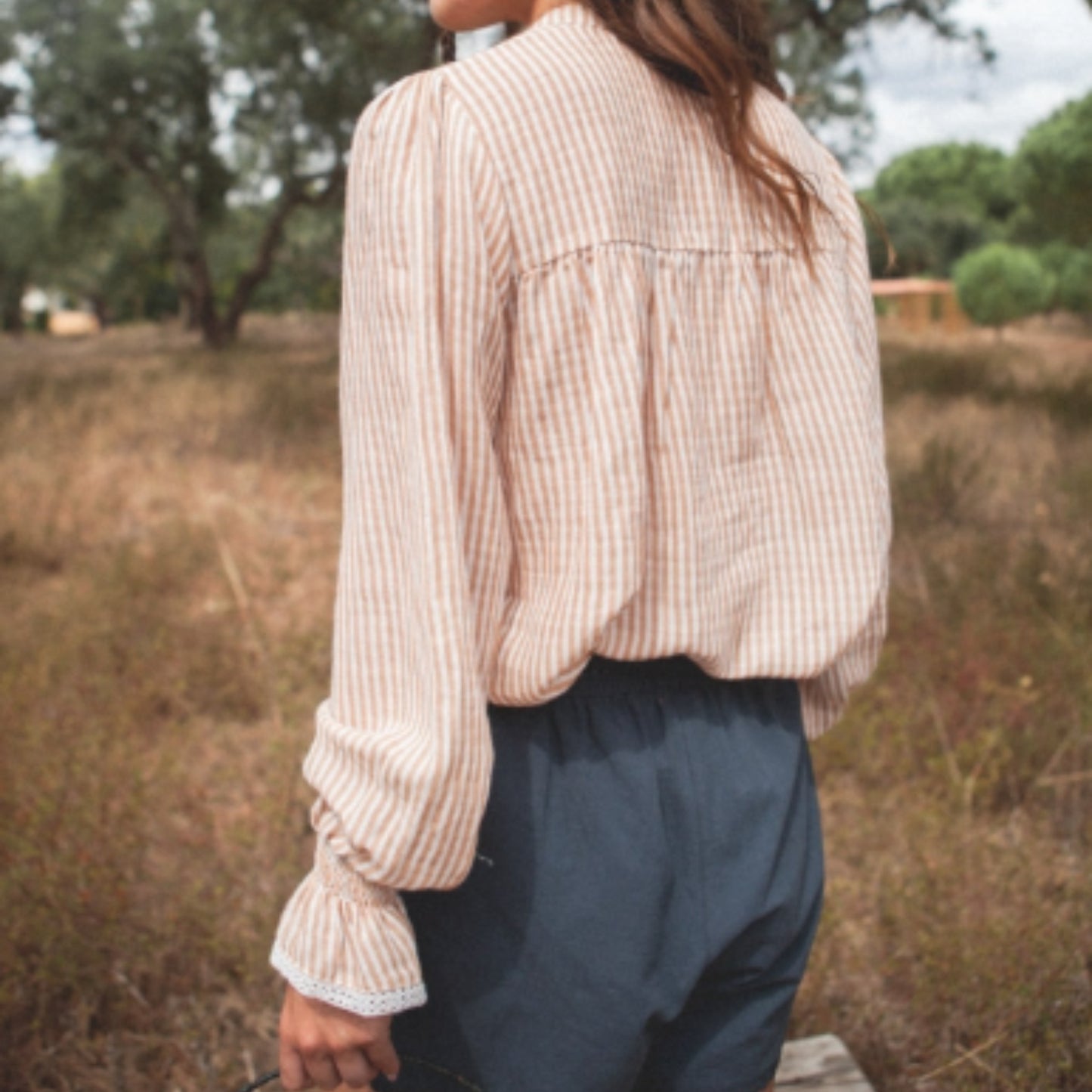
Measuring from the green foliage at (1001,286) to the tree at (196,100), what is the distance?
79.1ft

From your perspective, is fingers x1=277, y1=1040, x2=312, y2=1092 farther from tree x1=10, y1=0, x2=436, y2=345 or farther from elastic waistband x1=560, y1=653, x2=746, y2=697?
tree x1=10, y1=0, x2=436, y2=345

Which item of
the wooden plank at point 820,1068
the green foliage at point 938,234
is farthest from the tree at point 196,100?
the green foliage at point 938,234

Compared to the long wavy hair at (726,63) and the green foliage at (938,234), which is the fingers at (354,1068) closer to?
the long wavy hair at (726,63)

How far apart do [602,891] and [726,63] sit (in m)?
0.71

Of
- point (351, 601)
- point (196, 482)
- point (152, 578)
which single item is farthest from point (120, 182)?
point (351, 601)

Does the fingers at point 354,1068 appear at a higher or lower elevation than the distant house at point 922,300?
higher

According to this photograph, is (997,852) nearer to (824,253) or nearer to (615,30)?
(824,253)

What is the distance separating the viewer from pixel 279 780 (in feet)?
11.1

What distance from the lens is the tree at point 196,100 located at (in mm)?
14580

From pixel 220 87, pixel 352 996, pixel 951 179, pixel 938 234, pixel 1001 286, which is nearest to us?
pixel 352 996

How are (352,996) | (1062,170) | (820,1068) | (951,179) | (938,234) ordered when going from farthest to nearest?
(951,179) → (938,234) → (1062,170) → (820,1068) → (352,996)

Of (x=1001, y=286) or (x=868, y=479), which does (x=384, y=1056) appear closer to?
(x=868, y=479)

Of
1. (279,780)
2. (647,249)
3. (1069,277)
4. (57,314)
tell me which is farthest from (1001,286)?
(57,314)

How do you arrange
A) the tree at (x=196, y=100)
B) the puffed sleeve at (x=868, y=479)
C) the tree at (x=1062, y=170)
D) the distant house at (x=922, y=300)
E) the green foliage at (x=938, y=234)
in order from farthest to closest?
the green foliage at (x=938, y=234) → the distant house at (x=922, y=300) → the tree at (x=196, y=100) → the tree at (x=1062, y=170) → the puffed sleeve at (x=868, y=479)
